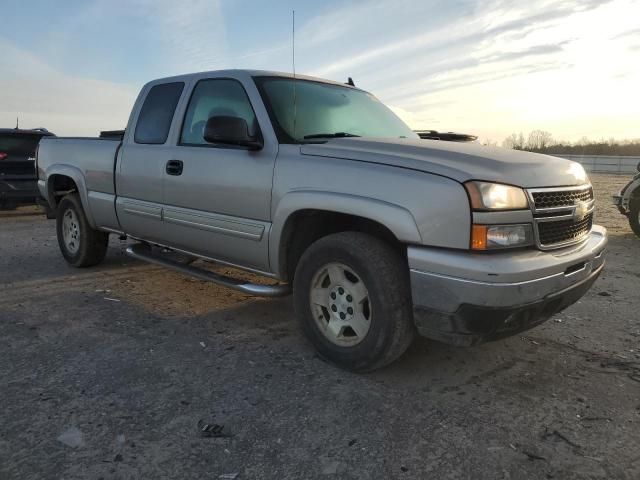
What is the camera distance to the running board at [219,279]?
139 inches

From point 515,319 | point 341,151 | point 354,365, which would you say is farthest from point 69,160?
point 515,319

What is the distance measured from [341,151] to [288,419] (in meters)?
1.55

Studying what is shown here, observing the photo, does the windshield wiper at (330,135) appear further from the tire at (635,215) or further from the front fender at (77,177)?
the tire at (635,215)

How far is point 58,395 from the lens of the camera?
2.84 m

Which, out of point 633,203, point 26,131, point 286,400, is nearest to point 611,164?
point 633,203

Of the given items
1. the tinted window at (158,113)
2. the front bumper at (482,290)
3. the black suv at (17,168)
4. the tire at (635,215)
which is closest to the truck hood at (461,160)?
the front bumper at (482,290)

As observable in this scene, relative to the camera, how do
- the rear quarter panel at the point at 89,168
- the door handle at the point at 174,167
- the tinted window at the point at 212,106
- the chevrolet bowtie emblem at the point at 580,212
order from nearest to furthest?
1. the chevrolet bowtie emblem at the point at 580,212
2. the tinted window at the point at 212,106
3. the door handle at the point at 174,167
4. the rear quarter panel at the point at 89,168

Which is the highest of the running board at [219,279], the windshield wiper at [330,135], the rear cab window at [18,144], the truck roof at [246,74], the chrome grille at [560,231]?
A: the truck roof at [246,74]

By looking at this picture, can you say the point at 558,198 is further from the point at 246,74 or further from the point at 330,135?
the point at 246,74

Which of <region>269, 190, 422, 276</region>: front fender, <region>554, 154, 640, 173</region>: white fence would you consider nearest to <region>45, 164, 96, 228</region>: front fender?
<region>269, 190, 422, 276</region>: front fender

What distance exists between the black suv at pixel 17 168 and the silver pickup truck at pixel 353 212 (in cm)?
650

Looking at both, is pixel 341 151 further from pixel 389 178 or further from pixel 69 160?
pixel 69 160

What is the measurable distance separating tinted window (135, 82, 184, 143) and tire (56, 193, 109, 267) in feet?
4.79

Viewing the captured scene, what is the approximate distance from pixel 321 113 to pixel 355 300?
1.51 metres
